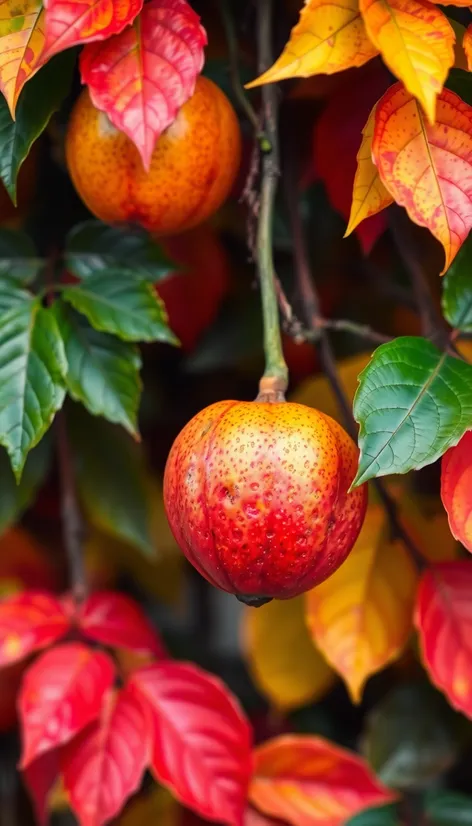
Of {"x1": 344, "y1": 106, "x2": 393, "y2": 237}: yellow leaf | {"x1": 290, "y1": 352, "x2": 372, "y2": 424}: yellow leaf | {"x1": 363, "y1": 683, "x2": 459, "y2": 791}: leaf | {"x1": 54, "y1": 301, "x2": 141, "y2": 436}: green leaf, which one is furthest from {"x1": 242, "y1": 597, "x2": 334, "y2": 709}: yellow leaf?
{"x1": 344, "y1": 106, "x2": 393, "y2": 237}: yellow leaf

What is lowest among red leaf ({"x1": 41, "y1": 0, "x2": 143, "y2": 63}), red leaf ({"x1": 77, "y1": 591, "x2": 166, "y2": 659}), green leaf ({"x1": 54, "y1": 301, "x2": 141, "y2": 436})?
red leaf ({"x1": 77, "y1": 591, "x2": 166, "y2": 659})

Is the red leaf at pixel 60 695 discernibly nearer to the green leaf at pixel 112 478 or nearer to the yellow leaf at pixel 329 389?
the green leaf at pixel 112 478

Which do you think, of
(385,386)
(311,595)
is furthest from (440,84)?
(311,595)

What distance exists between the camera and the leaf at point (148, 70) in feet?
1.62

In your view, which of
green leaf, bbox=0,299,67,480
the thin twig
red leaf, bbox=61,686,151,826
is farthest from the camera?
the thin twig

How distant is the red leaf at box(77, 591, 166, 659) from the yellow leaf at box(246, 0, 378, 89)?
1.38 feet

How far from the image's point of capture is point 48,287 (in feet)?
2.10

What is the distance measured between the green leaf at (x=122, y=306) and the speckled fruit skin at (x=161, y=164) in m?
0.05

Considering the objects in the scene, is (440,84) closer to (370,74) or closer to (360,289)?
(370,74)

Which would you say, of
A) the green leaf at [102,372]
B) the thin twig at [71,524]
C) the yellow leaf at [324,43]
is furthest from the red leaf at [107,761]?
the yellow leaf at [324,43]

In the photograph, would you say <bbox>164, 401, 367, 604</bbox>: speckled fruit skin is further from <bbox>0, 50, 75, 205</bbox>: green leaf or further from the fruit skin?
the fruit skin

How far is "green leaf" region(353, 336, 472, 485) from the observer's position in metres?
0.44

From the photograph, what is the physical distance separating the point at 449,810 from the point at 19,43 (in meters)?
0.62

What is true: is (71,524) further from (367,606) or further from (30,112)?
(30,112)
